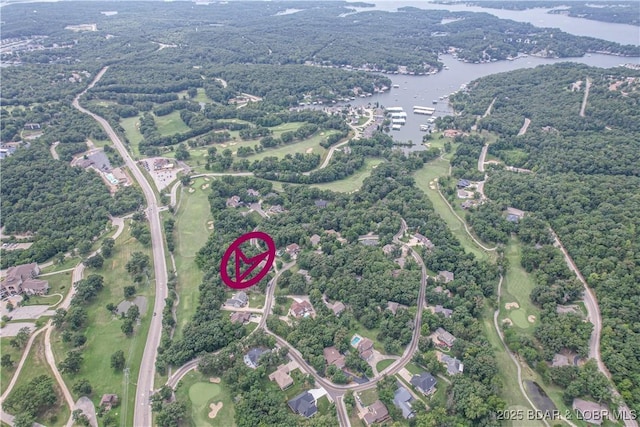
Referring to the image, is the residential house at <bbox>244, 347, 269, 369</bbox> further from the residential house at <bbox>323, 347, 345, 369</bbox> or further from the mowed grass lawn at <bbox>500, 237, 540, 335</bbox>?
the mowed grass lawn at <bbox>500, 237, 540, 335</bbox>

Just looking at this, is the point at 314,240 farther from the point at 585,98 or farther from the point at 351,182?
the point at 585,98

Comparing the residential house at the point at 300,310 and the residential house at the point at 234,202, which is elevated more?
the residential house at the point at 234,202

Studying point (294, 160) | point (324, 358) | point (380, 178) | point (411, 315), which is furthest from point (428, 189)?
point (324, 358)

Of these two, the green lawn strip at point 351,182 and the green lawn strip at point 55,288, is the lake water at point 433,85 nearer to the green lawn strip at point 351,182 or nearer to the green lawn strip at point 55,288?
the green lawn strip at point 351,182

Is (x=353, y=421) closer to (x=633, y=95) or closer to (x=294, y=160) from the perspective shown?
(x=294, y=160)

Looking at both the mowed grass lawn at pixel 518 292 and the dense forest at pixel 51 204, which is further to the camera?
the dense forest at pixel 51 204

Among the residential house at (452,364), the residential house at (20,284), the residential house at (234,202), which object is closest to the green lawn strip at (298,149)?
the residential house at (234,202)

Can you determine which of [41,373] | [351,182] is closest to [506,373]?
[351,182]
